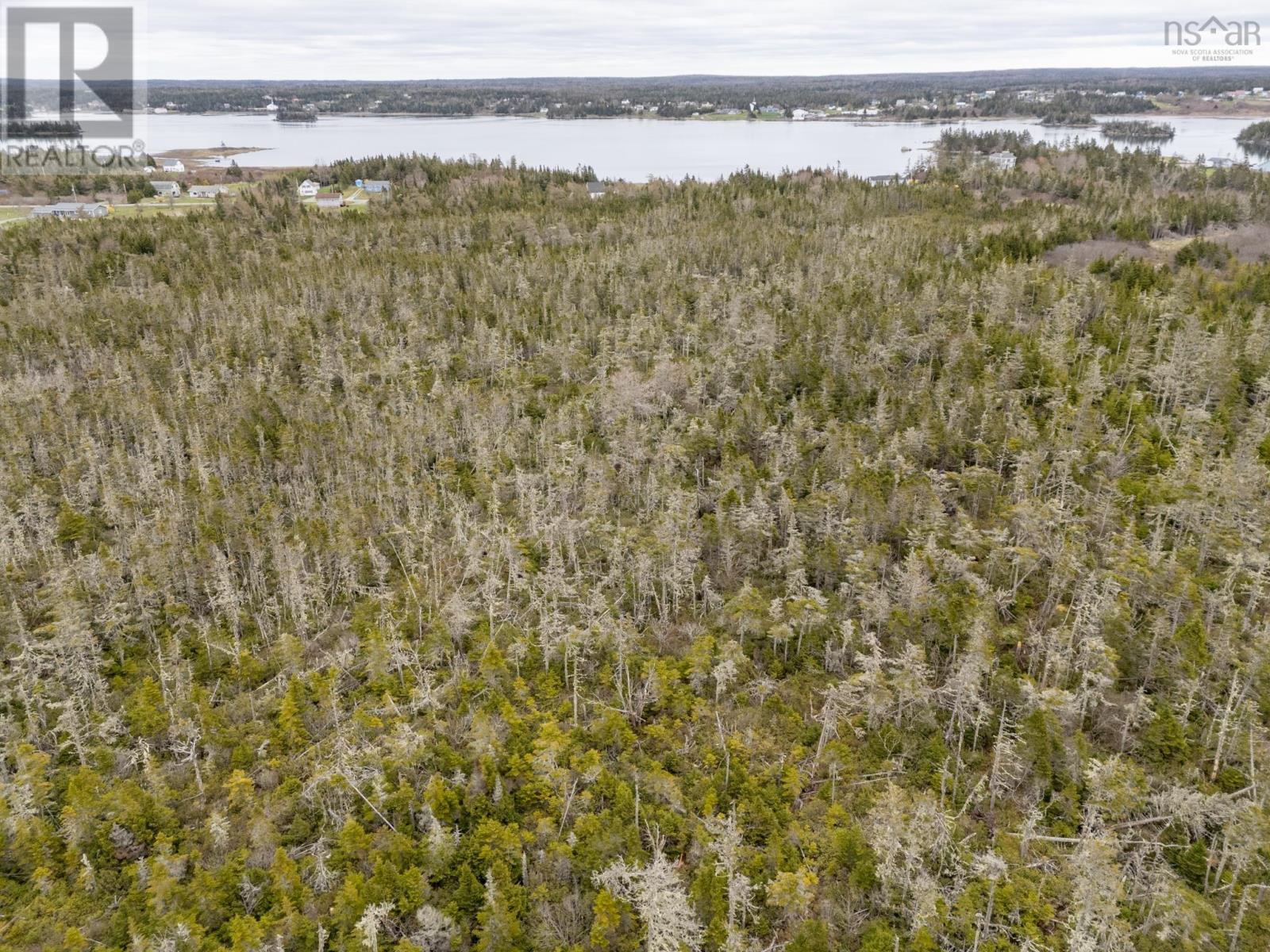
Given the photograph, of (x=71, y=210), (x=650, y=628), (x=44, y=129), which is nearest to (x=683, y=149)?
(x=71, y=210)

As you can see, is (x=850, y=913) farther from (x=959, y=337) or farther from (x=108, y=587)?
(x=959, y=337)

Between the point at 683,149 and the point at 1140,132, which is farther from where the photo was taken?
the point at 683,149

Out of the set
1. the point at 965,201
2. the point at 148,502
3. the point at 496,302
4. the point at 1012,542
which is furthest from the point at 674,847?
the point at 965,201

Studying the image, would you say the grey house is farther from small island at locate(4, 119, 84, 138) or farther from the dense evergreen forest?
small island at locate(4, 119, 84, 138)

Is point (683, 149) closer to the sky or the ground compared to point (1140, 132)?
closer to the sky

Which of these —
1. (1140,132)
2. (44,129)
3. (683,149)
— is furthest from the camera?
(683,149)

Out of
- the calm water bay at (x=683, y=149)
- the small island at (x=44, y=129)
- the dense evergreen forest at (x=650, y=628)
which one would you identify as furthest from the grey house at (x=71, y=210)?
the small island at (x=44, y=129)

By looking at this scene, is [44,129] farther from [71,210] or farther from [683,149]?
[683,149]
